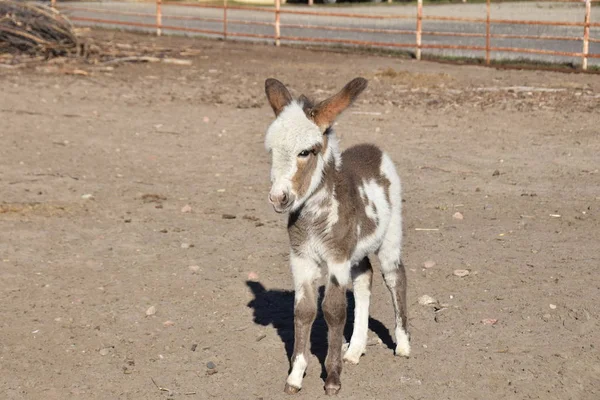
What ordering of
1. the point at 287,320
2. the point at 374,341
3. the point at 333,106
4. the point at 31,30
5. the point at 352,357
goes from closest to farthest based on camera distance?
1. the point at 333,106
2. the point at 352,357
3. the point at 374,341
4. the point at 287,320
5. the point at 31,30

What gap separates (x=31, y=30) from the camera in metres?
20.7

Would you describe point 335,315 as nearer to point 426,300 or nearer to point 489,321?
point 489,321

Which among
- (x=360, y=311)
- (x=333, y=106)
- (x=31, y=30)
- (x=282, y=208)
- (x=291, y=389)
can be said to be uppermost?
(x=31, y=30)

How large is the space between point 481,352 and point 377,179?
4.45 feet

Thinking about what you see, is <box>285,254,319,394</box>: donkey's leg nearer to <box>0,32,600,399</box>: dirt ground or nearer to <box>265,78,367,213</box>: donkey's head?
<box>0,32,600,399</box>: dirt ground

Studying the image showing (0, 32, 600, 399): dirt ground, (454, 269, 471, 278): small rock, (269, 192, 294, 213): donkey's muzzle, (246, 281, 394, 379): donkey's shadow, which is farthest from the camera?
(454, 269, 471, 278): small rock

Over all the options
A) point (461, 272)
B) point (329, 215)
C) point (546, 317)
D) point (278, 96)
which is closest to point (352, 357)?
point (329, 215)

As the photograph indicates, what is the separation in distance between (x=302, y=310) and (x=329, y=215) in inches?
23.9

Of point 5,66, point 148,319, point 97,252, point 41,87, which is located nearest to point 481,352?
point 148,319

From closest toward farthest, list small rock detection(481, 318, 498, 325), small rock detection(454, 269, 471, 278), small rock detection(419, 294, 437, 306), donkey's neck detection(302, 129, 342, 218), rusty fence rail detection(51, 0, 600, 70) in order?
donkey's neck detection(302, 129, 342, 218), small rock detection(481, 318, 498, 325), small rock detection(419, 294, 437, 306), small rock detection(454, 269, 471, 278), rusty fence rail detection(51, 0, 600, 70)

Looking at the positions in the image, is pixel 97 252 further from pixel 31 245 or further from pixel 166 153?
pixel 166 153

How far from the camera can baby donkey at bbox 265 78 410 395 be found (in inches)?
219

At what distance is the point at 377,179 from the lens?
654cm

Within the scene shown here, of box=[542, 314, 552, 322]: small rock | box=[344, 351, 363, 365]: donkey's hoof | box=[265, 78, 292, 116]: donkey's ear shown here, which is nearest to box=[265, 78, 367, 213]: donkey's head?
box=[265, 78, 292, 116]: donkey's ear
